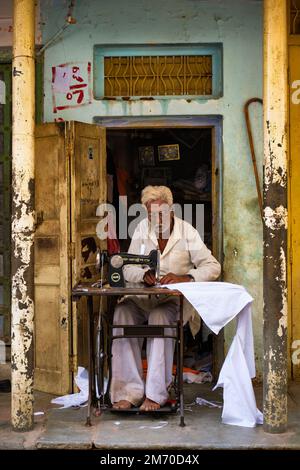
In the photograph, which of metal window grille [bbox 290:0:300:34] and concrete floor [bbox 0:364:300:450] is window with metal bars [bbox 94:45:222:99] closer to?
metal window grille [bbox 290:0:300:34]

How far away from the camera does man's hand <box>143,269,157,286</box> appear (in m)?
→ 5.26

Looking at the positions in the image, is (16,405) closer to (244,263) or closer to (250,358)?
(250,358)

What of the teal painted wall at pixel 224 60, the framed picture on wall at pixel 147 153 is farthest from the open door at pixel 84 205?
the framed picture on wall at pixel 147 153

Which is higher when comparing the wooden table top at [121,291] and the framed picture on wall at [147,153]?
the framed picture on wall at [147,153]

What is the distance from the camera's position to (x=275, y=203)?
4.75 metres

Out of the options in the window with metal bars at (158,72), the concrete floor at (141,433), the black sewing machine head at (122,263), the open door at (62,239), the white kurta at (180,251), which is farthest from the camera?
the window with metal bars at (158,72)

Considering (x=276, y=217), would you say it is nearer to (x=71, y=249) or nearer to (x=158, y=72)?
(x=71, y=249)

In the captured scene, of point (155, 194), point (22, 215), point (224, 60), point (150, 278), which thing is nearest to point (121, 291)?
point (150, 278)

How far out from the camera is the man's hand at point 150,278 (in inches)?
207

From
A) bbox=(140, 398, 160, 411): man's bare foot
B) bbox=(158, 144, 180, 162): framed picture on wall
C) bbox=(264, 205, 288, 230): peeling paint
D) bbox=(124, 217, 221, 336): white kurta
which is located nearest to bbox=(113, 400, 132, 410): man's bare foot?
bbox=(140, 398, 160, 411): man's bare foot

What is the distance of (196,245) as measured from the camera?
5719 mm

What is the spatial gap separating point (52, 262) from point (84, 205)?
0.58 metres

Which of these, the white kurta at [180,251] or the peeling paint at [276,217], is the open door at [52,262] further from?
the peeling paint at [276,217]

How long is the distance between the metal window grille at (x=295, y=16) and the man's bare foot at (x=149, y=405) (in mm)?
3646
